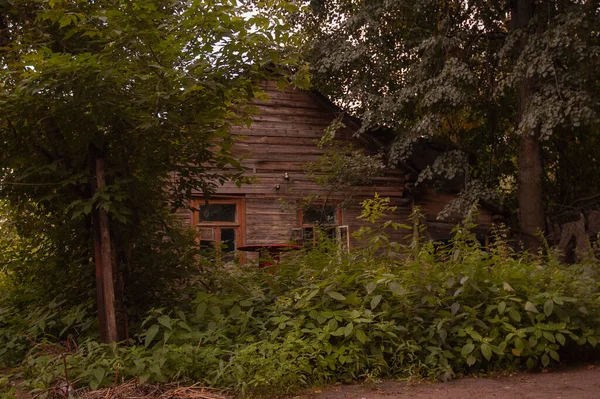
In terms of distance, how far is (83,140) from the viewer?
6.39 metres

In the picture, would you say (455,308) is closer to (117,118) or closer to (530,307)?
(530,307)

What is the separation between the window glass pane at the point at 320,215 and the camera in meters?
14.8

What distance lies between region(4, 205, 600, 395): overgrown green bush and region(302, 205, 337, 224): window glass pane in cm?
804

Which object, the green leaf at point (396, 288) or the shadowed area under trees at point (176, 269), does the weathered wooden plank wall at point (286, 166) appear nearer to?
the shadowed area under trees at point (176, 269)

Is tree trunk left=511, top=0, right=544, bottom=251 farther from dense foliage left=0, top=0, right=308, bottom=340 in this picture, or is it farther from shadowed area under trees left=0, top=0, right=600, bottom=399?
dense foliage left=0, top=0, right=308, bottom=340

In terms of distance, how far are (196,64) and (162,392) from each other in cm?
293

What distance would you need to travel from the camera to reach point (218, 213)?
1420cm

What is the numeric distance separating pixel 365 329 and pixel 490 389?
121 centimetres

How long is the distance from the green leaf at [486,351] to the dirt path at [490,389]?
23cm

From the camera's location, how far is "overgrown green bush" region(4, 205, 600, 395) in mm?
5414

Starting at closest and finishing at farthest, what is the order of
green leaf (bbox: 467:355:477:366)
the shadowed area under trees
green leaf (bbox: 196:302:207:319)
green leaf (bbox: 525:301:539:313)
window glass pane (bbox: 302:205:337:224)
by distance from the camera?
the shadowed area under trees < green leaf (bbox: 467:355:477:366) < green leaf (bbox: 525:301:539:313) < green leaf (bbox: 196:302:207:319) < window glass pane (bbox: 302:205:337:224)

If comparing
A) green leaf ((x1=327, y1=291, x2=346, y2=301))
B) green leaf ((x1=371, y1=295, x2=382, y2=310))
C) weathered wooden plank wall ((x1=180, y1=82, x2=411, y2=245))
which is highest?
weathered wooden plank wall ((x1=180, y1=82, x2=411, y2=245))

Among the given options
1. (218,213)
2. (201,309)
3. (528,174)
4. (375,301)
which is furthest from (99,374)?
(528,174)

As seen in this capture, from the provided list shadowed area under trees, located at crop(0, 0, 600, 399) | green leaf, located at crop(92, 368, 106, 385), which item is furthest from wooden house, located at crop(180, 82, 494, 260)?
green leaf, located at crop(92, 368, 106, 385)
